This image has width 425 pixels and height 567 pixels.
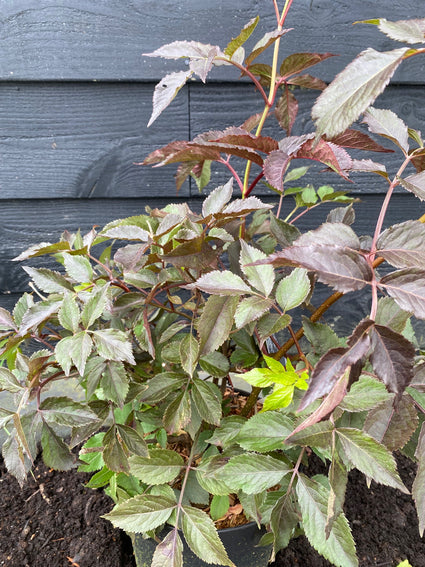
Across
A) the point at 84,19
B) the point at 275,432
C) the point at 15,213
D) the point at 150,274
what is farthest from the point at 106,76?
the point at 275,432

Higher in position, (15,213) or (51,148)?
(51,148)

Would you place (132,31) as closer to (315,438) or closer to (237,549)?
(315,438)

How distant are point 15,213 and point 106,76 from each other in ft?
1.51

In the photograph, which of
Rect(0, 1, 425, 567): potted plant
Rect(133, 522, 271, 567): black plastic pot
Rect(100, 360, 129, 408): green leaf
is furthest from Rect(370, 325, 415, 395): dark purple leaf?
Rect(133, 522, 271, 567): black plastic pot

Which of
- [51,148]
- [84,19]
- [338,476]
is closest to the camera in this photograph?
[338,476]

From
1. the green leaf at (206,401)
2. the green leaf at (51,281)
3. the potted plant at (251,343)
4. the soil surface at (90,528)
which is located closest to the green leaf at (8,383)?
the potted plant at (251,343)

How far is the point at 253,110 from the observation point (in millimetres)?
1175

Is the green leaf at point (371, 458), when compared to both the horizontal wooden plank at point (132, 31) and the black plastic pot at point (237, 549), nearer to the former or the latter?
the black plastic pot at point (237, 549)

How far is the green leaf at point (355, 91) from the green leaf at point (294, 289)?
21 cm

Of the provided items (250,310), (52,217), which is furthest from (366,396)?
(52,217)

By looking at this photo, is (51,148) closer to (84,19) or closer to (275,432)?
(84,19)

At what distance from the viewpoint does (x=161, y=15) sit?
107 centimetres

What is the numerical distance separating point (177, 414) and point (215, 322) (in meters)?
0.17

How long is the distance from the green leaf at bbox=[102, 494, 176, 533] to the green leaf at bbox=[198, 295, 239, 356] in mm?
236
